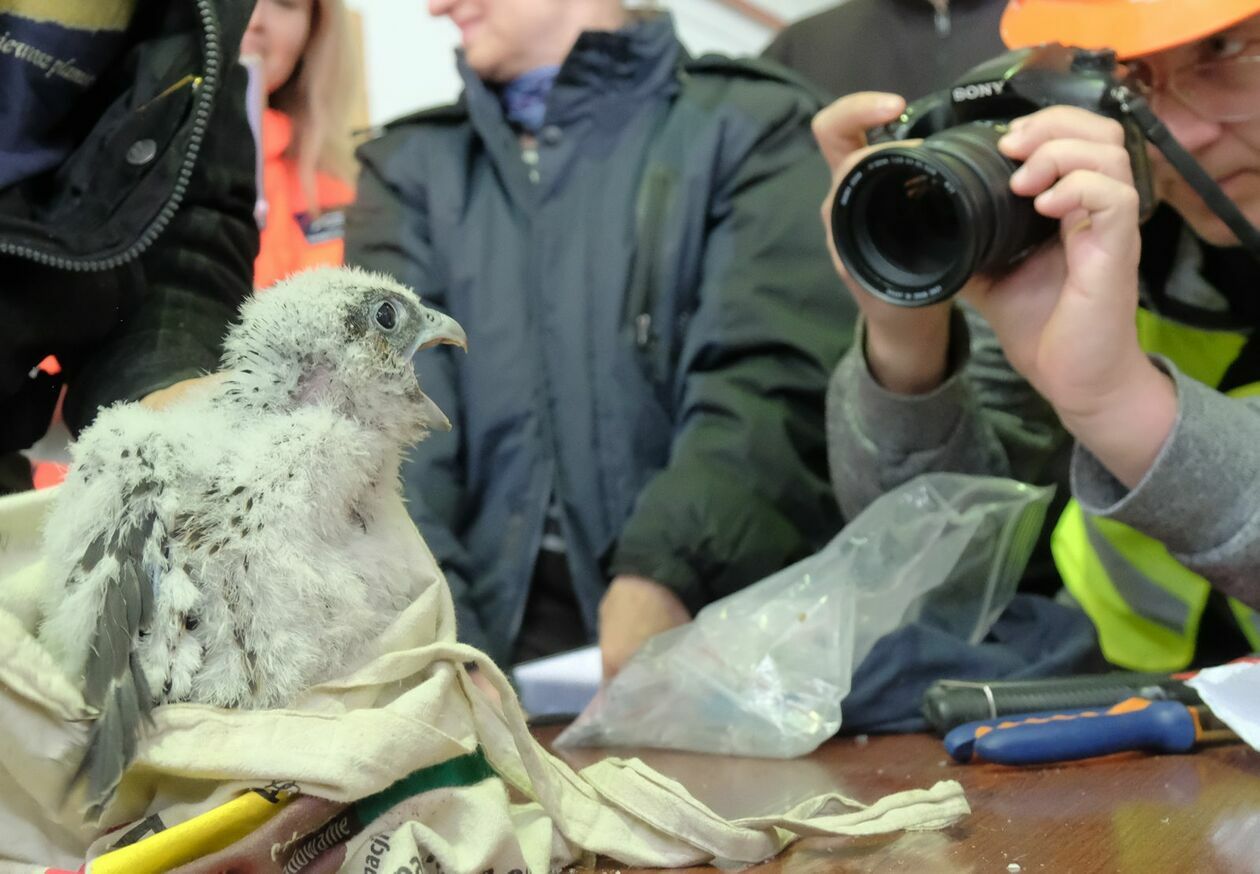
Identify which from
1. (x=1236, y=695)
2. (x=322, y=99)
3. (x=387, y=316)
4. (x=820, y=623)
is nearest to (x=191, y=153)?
(x=387, y=316)

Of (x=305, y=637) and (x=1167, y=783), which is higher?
(x=305, y=637)

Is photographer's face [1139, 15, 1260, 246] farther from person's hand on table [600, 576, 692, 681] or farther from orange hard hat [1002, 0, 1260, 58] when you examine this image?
person's hand on table [600, 576, 692, 681]

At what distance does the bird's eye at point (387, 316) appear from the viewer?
377 millimetres

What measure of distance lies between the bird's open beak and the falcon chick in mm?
16

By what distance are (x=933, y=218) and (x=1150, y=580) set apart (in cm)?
26

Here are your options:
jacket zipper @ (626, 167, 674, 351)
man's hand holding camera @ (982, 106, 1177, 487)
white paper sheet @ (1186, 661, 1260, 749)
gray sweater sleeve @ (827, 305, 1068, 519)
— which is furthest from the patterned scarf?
white paper sheet @ (1186, 661, 1260, 749)

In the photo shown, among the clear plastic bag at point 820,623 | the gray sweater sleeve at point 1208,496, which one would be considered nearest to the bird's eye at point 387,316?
the clear plastic bag at point 820,623

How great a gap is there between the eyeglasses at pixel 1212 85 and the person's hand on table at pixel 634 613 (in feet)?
1.43

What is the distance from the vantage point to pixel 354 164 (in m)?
0.85

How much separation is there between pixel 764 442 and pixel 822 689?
0.96ft

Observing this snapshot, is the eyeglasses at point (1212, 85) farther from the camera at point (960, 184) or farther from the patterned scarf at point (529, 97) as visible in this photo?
the patterned scarf at point (529, 97)

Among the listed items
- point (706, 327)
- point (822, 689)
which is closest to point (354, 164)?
point (706, 327)

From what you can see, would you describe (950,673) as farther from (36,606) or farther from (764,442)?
(36,606)

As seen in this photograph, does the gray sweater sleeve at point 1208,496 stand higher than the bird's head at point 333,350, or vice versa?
the bird's head at point 333,350
